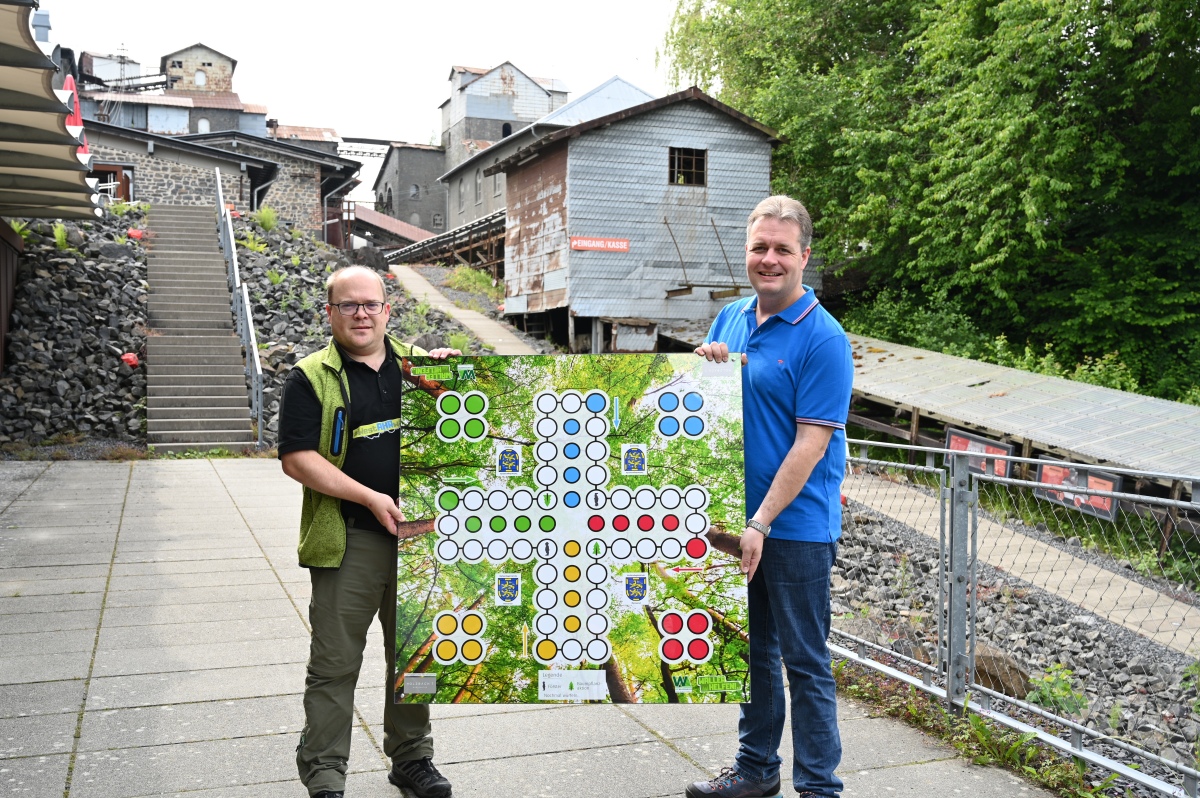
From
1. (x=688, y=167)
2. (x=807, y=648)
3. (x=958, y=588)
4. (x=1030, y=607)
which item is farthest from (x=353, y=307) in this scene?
(x=688, y=167)

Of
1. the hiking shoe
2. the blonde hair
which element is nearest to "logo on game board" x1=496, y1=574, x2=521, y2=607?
the hiking shoe

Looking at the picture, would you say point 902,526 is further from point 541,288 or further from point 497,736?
point 541,288

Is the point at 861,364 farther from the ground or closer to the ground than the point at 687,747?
farther from the ground

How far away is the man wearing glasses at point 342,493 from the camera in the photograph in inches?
131

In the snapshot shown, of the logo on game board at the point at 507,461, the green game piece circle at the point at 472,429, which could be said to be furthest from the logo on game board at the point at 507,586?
the green game piece circle at the point at 472,429

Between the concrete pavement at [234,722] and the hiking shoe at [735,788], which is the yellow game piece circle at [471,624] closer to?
the concrete pavement at [234,722]

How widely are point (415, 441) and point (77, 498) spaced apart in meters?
9.37

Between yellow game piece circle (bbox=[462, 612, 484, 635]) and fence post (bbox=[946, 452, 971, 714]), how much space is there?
2.45 m

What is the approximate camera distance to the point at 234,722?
446 centimetres

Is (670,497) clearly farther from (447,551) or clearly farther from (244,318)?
(244,318)

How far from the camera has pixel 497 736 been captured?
14.5 feet

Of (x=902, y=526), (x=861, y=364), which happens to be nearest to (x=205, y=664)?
(x=902, y=526)

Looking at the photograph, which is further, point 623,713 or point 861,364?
point 861,364

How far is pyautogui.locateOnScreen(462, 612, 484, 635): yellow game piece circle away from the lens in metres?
3.40
